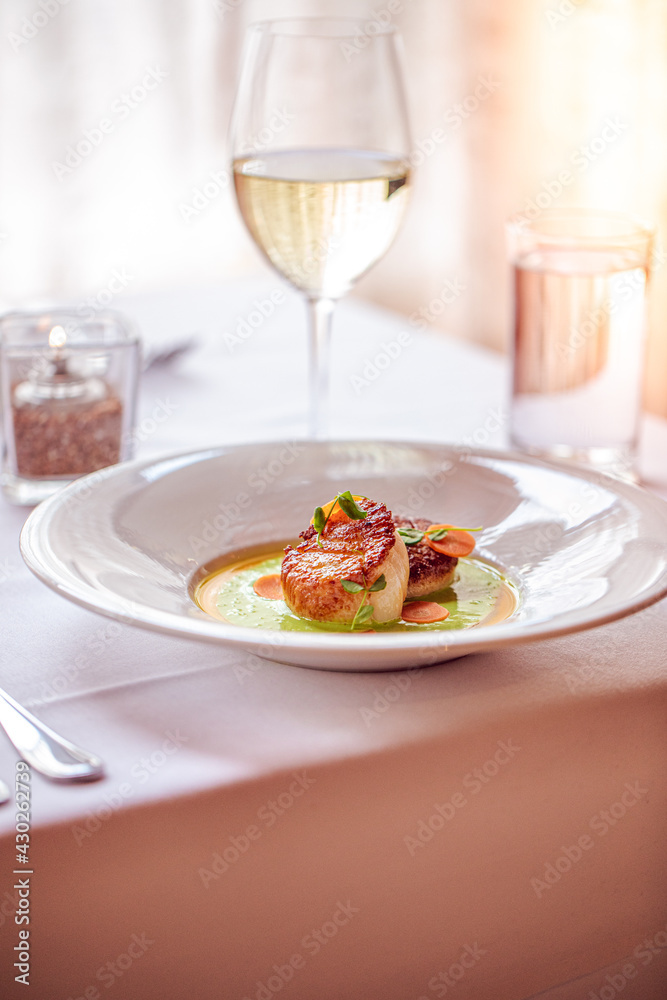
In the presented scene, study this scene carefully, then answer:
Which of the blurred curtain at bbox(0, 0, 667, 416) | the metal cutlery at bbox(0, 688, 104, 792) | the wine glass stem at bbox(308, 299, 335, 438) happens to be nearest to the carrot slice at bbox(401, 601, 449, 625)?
the metal cutlery at bbox(0, 688, 104, 792)

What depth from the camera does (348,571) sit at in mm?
640

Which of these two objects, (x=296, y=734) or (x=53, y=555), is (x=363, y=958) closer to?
(x=296, y=734)

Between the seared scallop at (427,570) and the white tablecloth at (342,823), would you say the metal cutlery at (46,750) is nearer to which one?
the white tablecloth at (342,823)

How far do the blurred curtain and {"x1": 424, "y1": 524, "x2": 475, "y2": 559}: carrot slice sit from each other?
60.0 inches

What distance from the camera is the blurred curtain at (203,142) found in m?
2.32

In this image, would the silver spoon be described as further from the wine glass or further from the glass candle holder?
the wine glass

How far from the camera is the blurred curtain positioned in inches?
91.3

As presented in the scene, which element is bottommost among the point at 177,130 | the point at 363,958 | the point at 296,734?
the point at 363,958

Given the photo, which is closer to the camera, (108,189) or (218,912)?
(218,912)

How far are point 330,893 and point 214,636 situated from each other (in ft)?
0.53

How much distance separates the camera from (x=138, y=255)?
9.64 ft

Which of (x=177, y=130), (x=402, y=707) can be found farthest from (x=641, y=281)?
(x=177, y=130)

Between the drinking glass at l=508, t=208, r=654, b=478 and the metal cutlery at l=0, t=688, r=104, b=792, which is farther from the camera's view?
the drinking glass at l=508, t=208, r=654, b=478

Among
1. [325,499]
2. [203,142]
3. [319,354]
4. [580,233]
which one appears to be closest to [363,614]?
[325,499]
